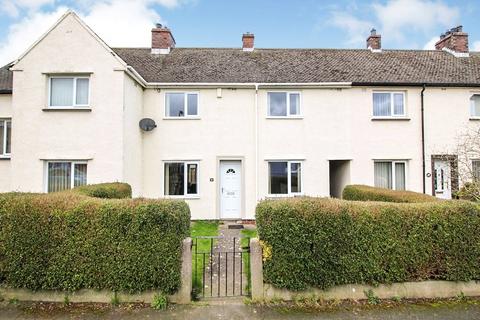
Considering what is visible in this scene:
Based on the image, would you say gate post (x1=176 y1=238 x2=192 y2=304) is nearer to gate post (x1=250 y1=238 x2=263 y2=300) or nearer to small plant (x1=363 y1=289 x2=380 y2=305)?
gate post (x1=250 y1=238 x2=263 y2=300)

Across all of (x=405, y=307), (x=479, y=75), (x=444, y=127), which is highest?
(x=479, y=75)

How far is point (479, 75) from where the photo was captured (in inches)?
512

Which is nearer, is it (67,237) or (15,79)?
(67,237)

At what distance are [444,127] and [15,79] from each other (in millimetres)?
17408

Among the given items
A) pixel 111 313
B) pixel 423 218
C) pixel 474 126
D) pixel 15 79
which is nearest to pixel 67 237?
pixel 111 313

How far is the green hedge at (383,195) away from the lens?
7176mm

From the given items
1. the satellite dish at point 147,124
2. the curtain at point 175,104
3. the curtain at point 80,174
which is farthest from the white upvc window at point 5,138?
the curtain at point 175,104

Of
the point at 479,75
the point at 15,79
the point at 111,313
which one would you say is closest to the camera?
the point at 111,313

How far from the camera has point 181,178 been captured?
40.3 feet

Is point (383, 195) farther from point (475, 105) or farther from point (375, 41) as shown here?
point (375, 41)

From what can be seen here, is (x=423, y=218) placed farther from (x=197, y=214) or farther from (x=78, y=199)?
(x=197, y=214)

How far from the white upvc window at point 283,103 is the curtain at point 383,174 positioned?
14.4 ft

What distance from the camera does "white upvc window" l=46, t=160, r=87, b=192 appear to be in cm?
1018

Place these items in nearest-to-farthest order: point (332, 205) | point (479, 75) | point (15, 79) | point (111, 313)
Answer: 1. point (111, 313)
2. point (332, 205)
3. point (15, 79)
4. point (479, 75)
